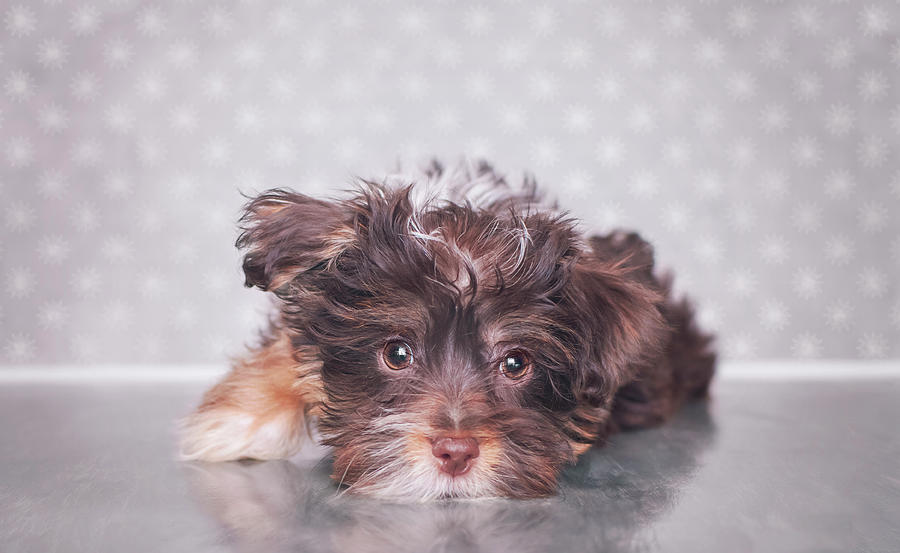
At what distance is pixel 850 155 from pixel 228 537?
4856mm

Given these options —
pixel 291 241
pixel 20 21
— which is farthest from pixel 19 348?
pixel 291 241

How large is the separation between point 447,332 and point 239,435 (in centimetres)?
92

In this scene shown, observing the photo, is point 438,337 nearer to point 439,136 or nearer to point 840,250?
point 439,136

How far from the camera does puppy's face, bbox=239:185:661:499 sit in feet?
7.48

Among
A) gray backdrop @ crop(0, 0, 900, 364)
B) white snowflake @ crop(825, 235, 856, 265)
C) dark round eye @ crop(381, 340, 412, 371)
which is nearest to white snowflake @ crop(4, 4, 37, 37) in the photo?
gray backdrop @ crop(0, 0, 900, 364)

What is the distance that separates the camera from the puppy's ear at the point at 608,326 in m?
2.51

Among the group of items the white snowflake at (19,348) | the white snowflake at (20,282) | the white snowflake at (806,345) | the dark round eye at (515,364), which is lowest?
the white snowflake at (19,348)

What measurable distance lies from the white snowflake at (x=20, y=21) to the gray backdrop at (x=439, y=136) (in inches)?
0.5

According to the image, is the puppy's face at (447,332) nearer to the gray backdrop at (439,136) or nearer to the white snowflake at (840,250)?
Answer: the gray backdrop at (439,136)

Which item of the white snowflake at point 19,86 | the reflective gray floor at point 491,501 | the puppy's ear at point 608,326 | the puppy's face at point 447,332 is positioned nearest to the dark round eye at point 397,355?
the puppy's face at point 447,332

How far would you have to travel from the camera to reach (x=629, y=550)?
199 cm

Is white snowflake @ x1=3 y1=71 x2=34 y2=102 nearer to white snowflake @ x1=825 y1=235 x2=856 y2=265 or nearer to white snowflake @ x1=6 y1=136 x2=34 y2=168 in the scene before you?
white snowflake @ x1=6 y1=136 x2=34 y2=168

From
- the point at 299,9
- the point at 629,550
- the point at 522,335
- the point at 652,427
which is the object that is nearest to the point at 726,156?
the point at 652,427

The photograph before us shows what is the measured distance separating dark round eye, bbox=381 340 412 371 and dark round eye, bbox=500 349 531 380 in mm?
274
